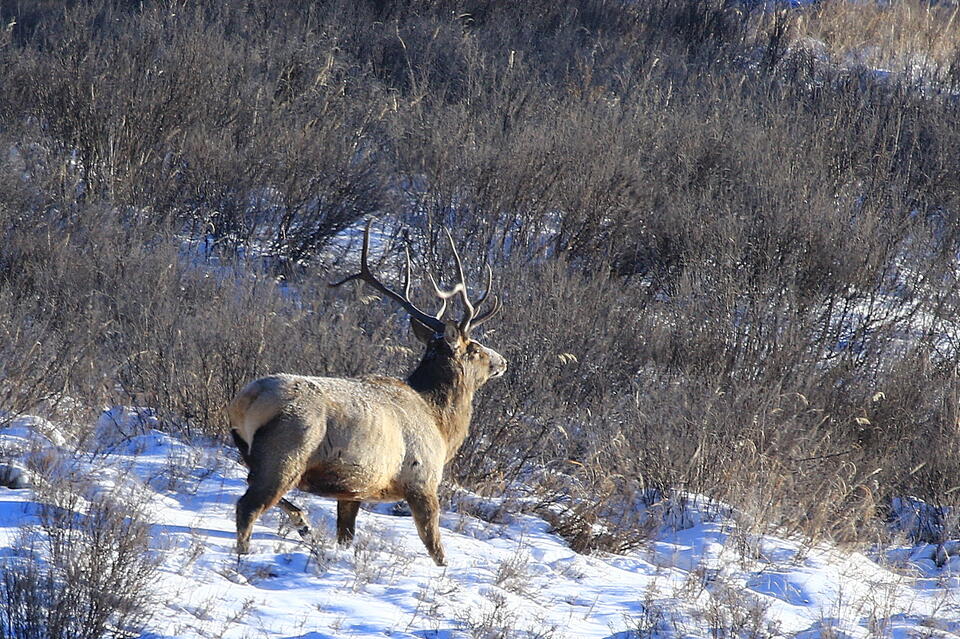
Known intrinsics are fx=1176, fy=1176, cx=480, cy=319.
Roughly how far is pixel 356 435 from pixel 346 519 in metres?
0.74

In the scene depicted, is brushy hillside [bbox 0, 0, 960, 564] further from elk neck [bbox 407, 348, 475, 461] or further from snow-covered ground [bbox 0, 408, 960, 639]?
elk neck [bbox 407, 348, 475, 461]

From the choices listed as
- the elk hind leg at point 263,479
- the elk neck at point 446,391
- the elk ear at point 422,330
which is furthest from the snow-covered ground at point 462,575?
the elk ear at point 422,330

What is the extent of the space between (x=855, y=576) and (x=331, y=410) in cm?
340

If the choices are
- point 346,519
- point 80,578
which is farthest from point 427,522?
point 80,578

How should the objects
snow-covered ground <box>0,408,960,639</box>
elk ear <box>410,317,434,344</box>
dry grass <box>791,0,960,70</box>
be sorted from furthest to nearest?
1. dry grass <box>791,0,960,70</box>
2. elk ear <box>410,317,434,344</box>
3. snow-covered ground <box>0,408,960,639</box>

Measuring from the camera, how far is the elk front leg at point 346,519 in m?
5.74

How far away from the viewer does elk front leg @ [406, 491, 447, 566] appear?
5.58 metres

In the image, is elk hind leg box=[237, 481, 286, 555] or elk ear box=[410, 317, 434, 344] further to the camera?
elk ear box=[410, 317, 434, 344]

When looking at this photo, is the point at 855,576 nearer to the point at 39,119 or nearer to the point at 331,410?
the point at 331,410

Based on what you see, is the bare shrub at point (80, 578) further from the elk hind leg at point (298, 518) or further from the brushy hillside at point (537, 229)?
the brushy hillside at point (537, 229)

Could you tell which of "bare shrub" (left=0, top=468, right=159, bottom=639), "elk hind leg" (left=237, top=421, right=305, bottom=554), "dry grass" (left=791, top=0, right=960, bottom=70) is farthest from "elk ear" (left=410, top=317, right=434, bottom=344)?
"dry grass" (left=791, top=0, right=960, bottom=70)

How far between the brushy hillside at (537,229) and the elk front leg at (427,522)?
1.36 meters

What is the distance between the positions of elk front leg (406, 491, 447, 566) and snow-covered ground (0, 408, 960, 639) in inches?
3.3

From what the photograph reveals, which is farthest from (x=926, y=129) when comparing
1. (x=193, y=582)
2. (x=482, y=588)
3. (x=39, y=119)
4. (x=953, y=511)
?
(x=193, y=582)
